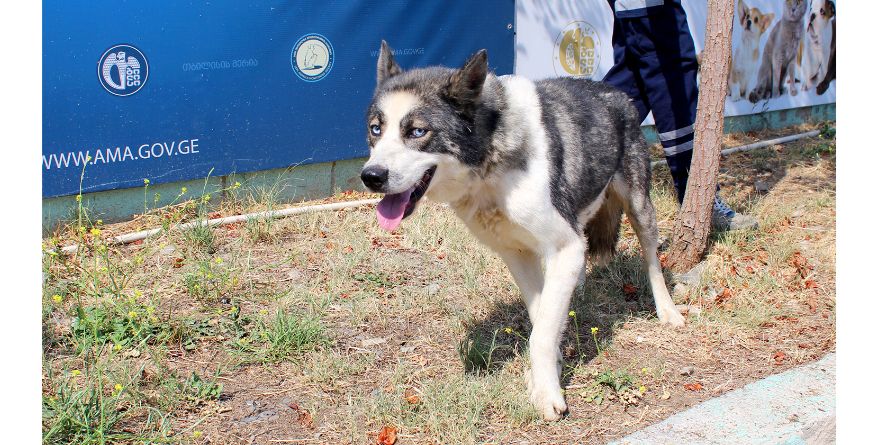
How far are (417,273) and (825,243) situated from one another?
274cm

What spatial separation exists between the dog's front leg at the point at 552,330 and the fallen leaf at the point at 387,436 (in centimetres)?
60

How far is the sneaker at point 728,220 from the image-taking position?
5.02 metres

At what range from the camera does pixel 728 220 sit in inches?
199

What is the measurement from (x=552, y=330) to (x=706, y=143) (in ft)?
6.17

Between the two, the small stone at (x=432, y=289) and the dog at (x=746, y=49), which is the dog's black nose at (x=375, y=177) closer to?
the small stone at (x=432, y=289)

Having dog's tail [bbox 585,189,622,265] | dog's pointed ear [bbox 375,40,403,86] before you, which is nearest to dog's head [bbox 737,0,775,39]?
dog's tail [bbox 585,189,622,265]

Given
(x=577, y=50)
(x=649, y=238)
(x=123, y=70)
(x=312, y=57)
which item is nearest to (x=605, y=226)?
(x=649, y=238)

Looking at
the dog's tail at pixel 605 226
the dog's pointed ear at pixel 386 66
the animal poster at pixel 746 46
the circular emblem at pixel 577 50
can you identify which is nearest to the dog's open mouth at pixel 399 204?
the dog's pointed ear at pixel 386 66

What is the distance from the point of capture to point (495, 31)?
21.1 ft

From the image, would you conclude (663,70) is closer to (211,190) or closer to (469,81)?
(469,81)

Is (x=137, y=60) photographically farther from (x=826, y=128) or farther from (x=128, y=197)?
(x=826, y=128)

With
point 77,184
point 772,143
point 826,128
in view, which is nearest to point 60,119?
point 77,184

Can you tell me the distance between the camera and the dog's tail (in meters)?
4.08

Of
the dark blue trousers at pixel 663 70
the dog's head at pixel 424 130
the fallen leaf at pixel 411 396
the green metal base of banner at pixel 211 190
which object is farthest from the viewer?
the green metal base of banner at pixel 211 190
